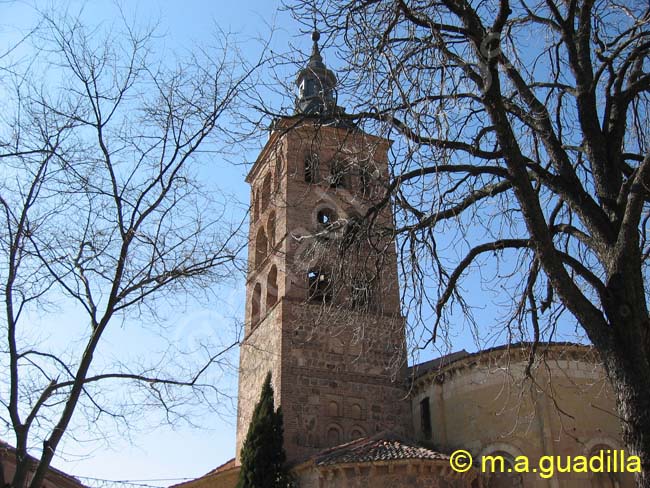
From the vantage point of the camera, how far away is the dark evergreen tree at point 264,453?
15.5m

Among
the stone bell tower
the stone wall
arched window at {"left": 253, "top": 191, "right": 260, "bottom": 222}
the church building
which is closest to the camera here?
the church building

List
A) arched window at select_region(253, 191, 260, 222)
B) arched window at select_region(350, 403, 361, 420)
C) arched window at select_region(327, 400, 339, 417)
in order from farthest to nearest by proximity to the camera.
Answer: arched window at select_region(253, 191, 260, 222)
arched window at select_region(350, 403, 361, 420)
arched window at select_region(327, 400, 339, 417)

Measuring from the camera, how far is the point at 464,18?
6.50 metres

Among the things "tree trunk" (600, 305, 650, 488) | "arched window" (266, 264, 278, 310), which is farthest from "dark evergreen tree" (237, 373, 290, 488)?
"tree trunk" (600, 305, 650, 488)

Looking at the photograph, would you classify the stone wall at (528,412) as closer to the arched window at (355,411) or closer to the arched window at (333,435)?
the arched window at (355,411)

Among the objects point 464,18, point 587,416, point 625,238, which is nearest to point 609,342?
point 625,238

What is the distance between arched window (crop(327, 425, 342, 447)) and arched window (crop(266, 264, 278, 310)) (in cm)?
498

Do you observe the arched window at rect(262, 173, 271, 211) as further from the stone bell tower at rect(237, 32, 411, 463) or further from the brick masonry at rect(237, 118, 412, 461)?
the brick masonry at rect(237, 118, 412, 461)

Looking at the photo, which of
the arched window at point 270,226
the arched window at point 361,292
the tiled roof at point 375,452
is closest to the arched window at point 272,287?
the arched window at point 270,226

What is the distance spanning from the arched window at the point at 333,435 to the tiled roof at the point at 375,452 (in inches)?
61.6

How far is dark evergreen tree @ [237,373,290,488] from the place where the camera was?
15484 millimetres

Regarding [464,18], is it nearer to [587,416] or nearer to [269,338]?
[587,416]

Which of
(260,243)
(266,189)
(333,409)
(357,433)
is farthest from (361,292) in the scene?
(266,189)

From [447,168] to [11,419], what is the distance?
16.3 feet
